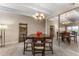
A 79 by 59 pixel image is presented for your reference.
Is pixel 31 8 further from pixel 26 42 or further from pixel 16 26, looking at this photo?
pixel 26 42

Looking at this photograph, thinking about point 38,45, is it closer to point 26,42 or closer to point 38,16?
point 26,42

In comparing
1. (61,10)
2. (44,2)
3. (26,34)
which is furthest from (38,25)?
(61,10)

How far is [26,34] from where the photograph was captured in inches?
101

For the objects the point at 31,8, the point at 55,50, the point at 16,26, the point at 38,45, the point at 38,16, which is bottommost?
the point at 55,50

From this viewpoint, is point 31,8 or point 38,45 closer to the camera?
point 31,8

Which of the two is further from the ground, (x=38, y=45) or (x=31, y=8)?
(x=31, y=8)

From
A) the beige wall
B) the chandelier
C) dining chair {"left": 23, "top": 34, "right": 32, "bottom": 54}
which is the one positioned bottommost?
dining chair {"left": 23, "top": 34, "right": 32, "bottom": 54}

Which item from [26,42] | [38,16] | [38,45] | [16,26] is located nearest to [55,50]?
[38,45]

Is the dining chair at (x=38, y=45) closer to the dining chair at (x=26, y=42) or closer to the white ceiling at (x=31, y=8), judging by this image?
the dining chair at (x=26, y=42)

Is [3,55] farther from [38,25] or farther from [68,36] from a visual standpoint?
[68,36]

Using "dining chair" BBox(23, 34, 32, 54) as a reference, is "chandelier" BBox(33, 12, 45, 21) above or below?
above

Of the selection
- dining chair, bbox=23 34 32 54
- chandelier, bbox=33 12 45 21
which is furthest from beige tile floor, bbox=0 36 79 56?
chandelier, bbox=33 12 45 21

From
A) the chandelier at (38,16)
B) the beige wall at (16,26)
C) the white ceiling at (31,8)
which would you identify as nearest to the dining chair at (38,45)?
the beige wall at (16,26)

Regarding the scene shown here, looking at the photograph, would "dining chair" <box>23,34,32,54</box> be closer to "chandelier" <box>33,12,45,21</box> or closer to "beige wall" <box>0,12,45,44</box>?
"beige wall" <box>0,12,45,44</box>
